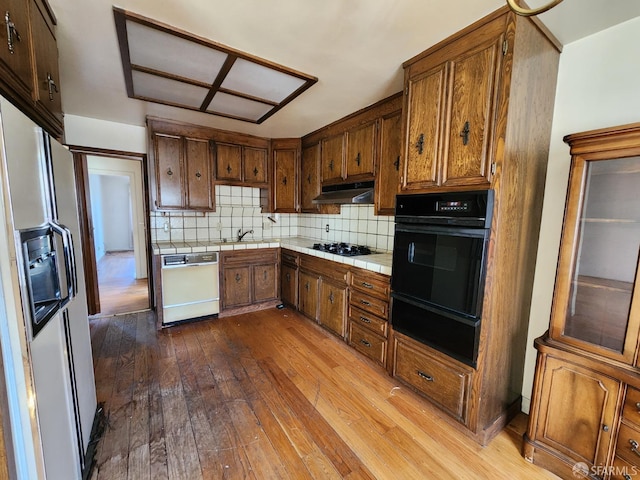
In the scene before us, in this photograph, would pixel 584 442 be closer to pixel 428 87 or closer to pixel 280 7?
pixel 428 87

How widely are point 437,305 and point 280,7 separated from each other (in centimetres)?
189

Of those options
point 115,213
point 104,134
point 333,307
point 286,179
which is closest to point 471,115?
Result: point 333,307

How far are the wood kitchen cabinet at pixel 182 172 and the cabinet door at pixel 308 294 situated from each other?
4.92 feet

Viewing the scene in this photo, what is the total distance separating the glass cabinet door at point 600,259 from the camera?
4.08ft

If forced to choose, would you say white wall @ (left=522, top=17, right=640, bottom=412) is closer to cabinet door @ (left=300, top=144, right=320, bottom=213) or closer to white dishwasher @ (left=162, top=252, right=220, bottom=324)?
cabinet door @ (left=300, top=144, right=320, bottom=213)

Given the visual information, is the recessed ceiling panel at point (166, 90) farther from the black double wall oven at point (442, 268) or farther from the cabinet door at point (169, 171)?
the black double wall oven at point (442, 268)

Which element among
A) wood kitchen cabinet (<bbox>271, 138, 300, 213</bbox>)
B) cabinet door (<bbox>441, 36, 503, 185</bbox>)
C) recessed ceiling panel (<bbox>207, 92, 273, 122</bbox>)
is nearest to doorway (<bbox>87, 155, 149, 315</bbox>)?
wood kitchen cabinet (<bbox>271, 138, 300, 213</bbox>)

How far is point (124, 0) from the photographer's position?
1317mm

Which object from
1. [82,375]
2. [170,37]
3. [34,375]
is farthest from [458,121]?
[82,375]

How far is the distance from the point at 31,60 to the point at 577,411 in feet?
10.1

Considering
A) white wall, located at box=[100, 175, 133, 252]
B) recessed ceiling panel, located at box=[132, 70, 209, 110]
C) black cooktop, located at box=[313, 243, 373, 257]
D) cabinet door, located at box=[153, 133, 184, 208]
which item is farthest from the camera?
white wall, located at box=[100, 175, 133, 252]

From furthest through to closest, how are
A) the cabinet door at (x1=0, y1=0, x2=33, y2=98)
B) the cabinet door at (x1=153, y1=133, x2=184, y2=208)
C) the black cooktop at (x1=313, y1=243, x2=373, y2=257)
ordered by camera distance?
the cabinet door at (x1=153, y1=133, x2=184, y2=208) → the black cooktop at (x1=313, y1=243, x2=373, y2=257) → the cabinet door at (x1=0, y1=0, x2=33, y2=98)

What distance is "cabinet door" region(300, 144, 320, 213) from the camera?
11.1 feet

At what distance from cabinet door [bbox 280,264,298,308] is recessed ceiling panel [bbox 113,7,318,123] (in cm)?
189
